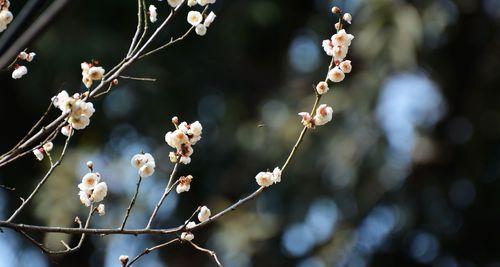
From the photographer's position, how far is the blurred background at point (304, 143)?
4934mm

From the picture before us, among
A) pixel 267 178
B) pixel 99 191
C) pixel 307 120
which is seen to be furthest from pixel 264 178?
pixel 99 191

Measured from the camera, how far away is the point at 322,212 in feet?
17.4

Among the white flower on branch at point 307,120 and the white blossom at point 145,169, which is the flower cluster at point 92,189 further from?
the white flower on branch at point 307,120

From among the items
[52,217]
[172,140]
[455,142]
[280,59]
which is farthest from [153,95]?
[172,140]

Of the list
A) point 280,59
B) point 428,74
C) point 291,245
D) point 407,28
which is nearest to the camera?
point 407,28

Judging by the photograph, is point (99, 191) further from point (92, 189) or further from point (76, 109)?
point (76, 109)

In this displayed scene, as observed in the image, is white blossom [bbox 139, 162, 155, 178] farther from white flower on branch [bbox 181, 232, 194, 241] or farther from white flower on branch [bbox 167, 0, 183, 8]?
white flower on branch [bbox 167, 0, 183, 8]

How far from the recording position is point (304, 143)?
5199 millimetres

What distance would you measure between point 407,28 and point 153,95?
5.13 ft

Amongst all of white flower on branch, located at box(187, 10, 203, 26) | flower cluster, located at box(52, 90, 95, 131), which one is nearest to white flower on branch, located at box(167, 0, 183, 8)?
white flower on branch, located at box(187, 10, 203, 26)

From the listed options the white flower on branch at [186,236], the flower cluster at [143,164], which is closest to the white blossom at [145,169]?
the flower cluster at [143,164]

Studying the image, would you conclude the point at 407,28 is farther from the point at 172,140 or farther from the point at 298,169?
the point at 172,140

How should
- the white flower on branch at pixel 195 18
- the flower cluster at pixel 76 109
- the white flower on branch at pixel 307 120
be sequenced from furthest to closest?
1. the white flower on branch at pixel 195 18
2. the white flower on branch at pixel 307 120
3. the flower cluster at pixel 76 109

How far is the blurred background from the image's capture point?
4934mm
